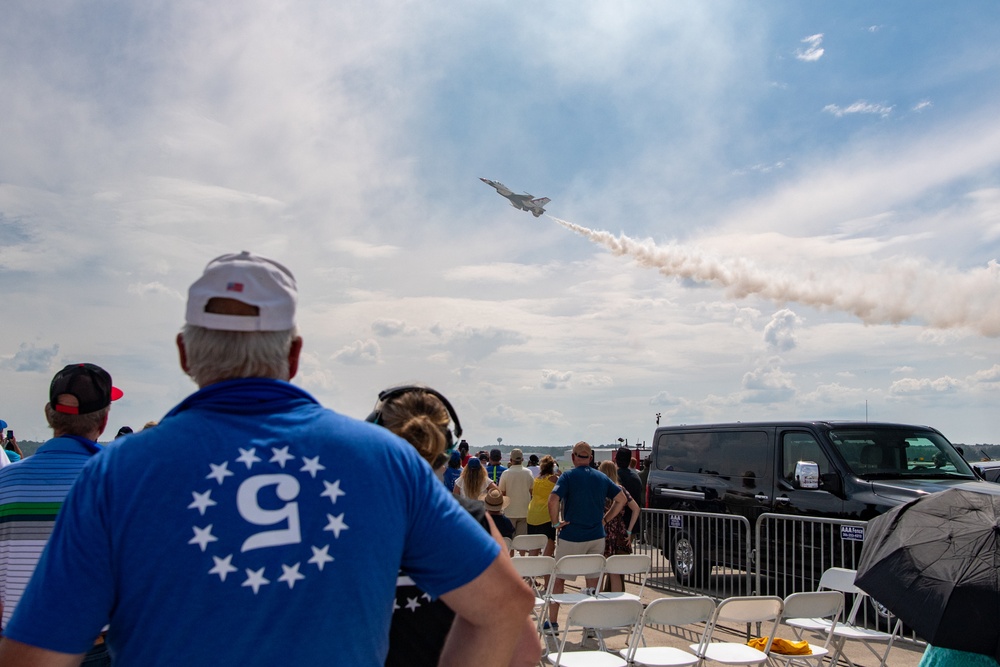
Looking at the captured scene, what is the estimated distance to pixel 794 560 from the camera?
9.51 m

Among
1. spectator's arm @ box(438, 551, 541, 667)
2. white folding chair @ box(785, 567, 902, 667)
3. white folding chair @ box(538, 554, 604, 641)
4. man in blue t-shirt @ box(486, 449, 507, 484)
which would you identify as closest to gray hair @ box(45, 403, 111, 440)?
spectator's arm @ box(438, 551, 541, 667)

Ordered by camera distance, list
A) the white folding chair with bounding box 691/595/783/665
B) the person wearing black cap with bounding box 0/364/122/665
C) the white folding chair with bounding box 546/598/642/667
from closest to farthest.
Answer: the person wearing black cap with bounding box 0/364/122/665
the white folding chair with bounding box 546/598/642/667
the white folding chair with bounding box 691/595/783/665

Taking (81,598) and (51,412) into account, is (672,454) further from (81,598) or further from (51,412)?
(81,598)

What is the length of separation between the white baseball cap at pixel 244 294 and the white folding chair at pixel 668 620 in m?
4.99

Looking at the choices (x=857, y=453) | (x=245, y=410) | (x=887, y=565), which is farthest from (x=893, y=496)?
(x=245, y=410)

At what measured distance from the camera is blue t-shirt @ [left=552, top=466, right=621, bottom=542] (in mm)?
8883

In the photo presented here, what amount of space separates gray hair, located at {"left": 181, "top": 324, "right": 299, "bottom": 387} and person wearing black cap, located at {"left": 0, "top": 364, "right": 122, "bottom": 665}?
1.88 meters

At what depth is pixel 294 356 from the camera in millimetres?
1933

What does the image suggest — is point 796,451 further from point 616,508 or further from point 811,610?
point 811,610

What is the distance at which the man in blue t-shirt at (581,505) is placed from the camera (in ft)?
29.2

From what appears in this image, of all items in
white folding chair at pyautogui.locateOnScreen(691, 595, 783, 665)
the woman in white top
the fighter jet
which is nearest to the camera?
white folding chair at pyautogui.locateOnScreen(691, 595, 783, 665)

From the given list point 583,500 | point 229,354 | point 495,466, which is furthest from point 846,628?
point 495,466

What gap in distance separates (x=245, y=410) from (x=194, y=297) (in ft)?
0.90

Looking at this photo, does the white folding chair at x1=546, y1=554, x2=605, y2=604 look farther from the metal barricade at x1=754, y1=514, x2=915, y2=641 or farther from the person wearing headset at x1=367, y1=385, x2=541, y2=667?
the person wearing headset at x1=367, y1=385, x2=541, y2=667
